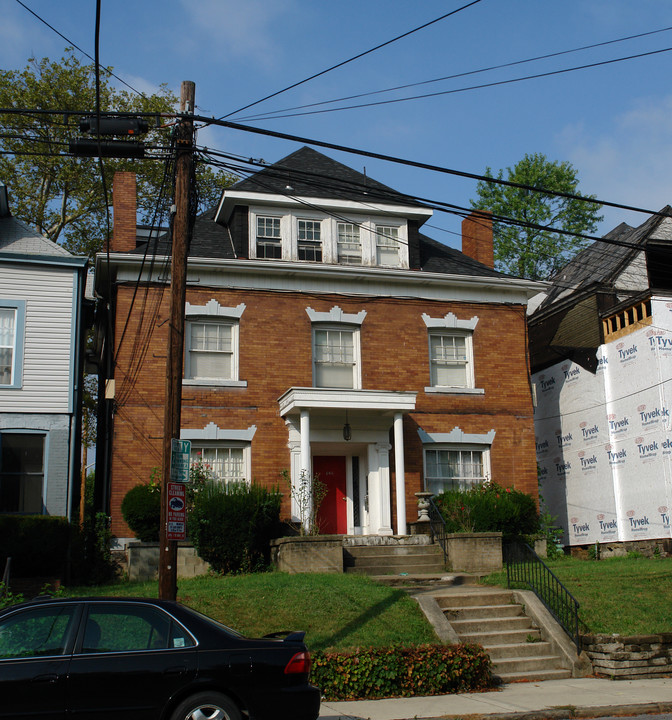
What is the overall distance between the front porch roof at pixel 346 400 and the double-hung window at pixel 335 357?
1.70 m

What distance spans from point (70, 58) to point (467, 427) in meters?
21.4

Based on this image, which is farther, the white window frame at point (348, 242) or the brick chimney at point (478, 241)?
the brick chimney at point (478, 241)

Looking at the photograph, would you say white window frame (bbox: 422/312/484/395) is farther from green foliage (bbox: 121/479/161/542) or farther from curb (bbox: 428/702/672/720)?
curb (bbox: 428/702/672/720)

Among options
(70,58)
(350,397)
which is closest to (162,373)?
(350,397)

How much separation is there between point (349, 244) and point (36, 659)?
16667mm

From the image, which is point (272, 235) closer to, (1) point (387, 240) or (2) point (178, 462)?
(1) point (387, 240)

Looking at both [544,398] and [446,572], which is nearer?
[446,572]

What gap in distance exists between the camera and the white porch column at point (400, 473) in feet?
66.8

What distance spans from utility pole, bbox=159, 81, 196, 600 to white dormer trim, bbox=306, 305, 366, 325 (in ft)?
29.4

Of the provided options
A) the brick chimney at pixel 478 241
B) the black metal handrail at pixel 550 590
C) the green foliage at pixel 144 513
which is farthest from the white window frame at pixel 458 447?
the green foliage at pixel 144 513

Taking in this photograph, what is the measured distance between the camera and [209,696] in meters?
7.60

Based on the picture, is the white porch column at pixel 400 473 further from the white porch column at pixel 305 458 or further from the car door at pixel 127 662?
the car door at pixel 127 662

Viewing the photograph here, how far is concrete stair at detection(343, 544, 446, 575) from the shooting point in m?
18.1

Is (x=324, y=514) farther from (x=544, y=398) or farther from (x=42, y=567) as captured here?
(x=544, y=398)
